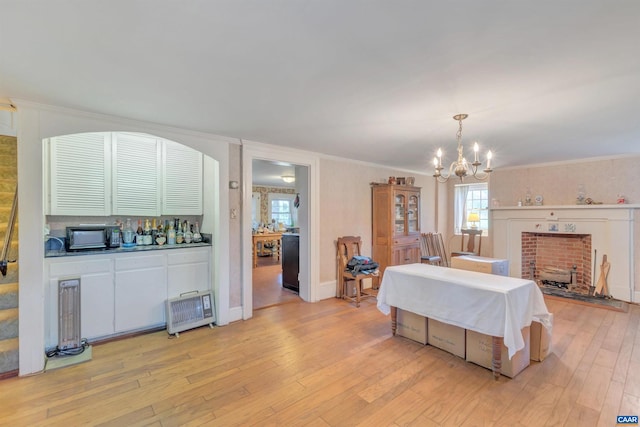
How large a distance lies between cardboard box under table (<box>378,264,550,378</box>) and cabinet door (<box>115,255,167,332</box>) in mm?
2571

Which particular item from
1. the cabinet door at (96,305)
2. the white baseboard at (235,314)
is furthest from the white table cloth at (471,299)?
the cabinet door at (96,305)

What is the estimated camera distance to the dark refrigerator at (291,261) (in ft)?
15.9

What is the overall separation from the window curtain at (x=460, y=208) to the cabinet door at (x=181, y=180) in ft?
18.0

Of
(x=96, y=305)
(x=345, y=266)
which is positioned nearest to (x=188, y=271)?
(x=96, y=305)

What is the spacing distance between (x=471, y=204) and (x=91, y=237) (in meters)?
6.76

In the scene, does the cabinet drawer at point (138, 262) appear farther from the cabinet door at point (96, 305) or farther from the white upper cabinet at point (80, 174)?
the white upper cabinet at point (80, 174)

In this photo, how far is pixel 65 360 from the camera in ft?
8.49

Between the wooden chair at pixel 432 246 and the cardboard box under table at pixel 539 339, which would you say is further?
the wooden chair at pixel 432 246

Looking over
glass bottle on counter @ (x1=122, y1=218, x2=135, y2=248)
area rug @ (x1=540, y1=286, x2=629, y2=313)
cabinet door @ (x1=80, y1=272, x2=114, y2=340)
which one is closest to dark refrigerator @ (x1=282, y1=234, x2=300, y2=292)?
glass bottle on counter @ (x1=122, y1=218, x2=135, y2=248)

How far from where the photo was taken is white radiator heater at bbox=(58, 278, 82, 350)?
8.79 feet

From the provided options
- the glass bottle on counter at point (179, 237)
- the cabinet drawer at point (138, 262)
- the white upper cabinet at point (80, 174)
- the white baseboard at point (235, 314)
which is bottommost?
the white baseboard at point (235, 314)

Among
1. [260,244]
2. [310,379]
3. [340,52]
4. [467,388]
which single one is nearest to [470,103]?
[340,52]

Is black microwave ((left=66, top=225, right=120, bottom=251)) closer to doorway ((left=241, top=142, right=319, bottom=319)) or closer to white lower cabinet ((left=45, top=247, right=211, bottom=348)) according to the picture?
white lower cabinet ((left=45, top=247, right=211, bottom=348))

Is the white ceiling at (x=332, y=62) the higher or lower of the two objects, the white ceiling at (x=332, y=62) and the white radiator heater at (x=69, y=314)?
the higher
